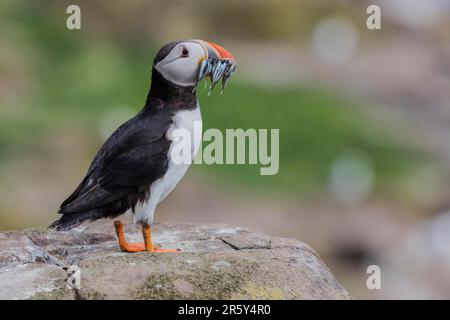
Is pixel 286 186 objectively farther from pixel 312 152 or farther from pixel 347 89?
pixel 347 89

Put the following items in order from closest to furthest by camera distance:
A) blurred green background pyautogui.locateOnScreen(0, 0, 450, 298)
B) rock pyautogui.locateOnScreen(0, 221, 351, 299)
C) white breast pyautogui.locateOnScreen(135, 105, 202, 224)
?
rock pyautogui.locateOnScreen(0, 221, 351, 299) → white breast pyautogui.locateOnScreen(135, 105, 202, 224) → blurred green background pyautogui.locateOnScreen(0, 0, 450, 298)

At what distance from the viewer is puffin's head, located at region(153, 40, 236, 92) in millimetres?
7648

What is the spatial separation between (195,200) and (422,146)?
5.45m

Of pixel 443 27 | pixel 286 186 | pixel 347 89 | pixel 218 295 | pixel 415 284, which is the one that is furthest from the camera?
pixel 443 27

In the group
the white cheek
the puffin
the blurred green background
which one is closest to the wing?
the puffin

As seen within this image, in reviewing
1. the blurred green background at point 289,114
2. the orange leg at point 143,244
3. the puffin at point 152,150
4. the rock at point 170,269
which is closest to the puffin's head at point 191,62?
the puffin at point 152,150

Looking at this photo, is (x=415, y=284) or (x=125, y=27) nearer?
(x=415, y=284)

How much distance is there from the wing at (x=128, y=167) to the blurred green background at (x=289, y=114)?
6218 mm

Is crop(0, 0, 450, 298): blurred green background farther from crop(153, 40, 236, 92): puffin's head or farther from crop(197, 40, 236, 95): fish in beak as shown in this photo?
crop(197, 40, 236, 95): fish in beak

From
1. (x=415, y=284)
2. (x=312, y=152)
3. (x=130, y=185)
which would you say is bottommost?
(x=415, y=284)

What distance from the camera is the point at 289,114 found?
74.6 ft

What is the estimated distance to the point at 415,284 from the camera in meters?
16.0

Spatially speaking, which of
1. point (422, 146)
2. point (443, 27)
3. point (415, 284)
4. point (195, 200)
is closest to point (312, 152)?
point (422, 146)

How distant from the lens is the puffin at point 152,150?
7.68 m
